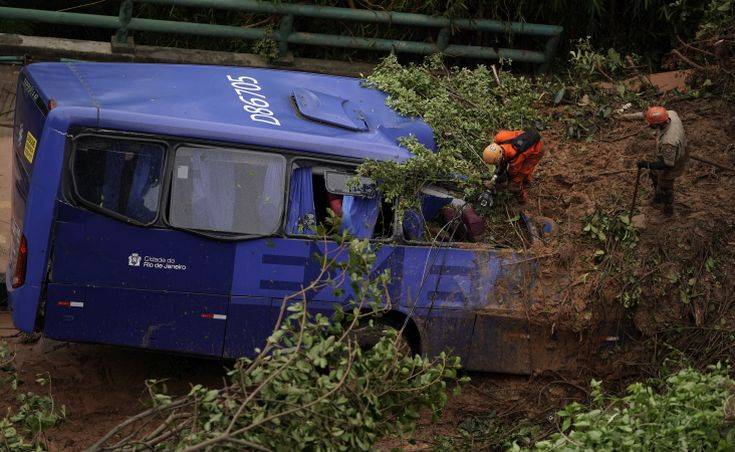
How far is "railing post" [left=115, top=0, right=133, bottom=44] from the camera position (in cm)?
1283

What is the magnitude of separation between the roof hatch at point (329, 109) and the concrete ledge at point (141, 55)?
3.19 metres

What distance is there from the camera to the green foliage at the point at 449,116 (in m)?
8.61

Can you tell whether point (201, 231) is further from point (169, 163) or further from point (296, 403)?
point (296, 403)

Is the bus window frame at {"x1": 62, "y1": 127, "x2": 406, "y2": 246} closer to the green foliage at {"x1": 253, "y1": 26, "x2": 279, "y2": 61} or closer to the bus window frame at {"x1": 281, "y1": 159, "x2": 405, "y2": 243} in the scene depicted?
the bus window frame at {"x1": 281, "y1": 159, "x2": 405, "y2": 243}

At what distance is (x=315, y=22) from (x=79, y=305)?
22.2 feet

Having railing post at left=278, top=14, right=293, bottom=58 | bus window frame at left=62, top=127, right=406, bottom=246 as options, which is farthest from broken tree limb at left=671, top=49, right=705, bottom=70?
bus window frame at left=62, top=127, right=406, bottom=246

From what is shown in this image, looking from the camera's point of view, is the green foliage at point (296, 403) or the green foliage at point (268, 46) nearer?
the green foliage at point (296, 403)

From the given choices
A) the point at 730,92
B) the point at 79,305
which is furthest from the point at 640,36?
the point at 79,305

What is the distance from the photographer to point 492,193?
29.9ft

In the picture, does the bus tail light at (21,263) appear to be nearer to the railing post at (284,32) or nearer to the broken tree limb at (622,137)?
the broken tree limb at (622,137)

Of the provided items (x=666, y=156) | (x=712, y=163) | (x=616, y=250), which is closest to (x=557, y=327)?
(x=616, y=250)

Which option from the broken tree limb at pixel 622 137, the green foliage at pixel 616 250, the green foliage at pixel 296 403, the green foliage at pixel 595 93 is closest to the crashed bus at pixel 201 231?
the green foliage at pixel 616 250

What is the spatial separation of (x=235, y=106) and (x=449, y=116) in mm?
2075

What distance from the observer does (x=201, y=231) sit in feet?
26.9
